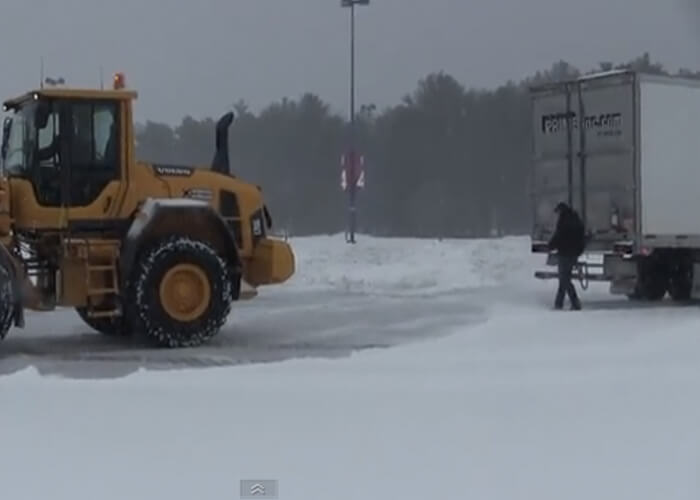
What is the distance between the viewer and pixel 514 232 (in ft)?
247

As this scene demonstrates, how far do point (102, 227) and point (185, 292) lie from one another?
1.27 m

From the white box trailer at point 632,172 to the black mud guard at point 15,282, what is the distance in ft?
28.9

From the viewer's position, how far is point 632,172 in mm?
20703

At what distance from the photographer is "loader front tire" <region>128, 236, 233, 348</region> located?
15.9m

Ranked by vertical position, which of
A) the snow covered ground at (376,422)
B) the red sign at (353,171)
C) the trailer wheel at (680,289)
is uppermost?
the red sign at (353,171)

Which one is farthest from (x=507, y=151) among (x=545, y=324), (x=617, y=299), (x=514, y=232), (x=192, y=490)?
(x=192, y=490)

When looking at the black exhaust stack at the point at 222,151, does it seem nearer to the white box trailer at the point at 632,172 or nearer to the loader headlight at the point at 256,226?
the loader headlight at the point at 256,226

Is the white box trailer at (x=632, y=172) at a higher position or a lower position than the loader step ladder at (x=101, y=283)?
higher

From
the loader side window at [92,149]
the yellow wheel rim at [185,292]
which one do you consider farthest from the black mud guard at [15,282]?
the yellow wheel rim at [185,292]

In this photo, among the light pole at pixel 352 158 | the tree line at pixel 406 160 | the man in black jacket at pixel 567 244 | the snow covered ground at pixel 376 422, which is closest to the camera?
the snow covered ground at pixel 376 422

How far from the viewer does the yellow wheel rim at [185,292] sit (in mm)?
15992

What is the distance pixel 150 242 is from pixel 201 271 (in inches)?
26.5

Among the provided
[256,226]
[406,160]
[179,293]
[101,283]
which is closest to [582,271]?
[256,226]

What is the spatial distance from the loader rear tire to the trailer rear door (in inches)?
298
